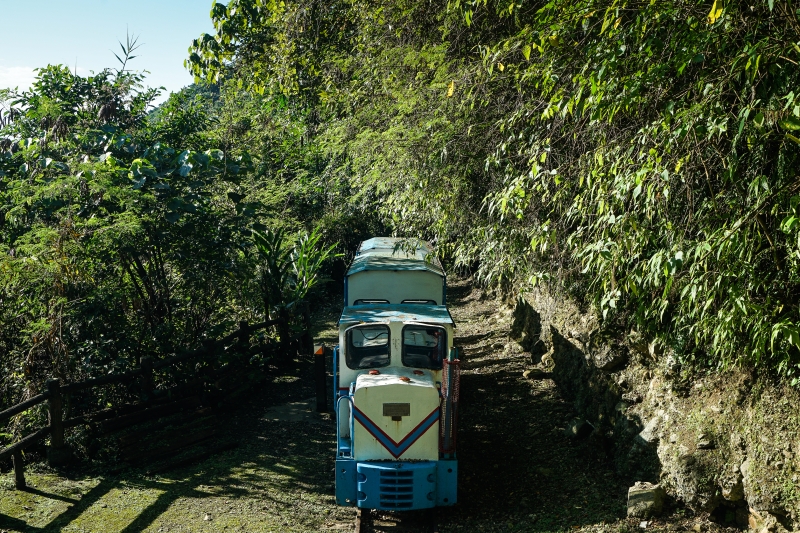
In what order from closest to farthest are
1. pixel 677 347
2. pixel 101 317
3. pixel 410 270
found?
1. pixel 677 347
2. pixel 101 317
3. pixel 410 270

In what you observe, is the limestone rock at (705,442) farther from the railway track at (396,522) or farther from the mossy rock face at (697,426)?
the railway track at (396,522)

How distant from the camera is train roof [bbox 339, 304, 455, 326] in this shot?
29.7 ft

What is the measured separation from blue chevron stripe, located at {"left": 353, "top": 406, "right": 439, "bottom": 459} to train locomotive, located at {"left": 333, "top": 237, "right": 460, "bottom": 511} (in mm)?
11

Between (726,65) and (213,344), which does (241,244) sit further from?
(726,65)

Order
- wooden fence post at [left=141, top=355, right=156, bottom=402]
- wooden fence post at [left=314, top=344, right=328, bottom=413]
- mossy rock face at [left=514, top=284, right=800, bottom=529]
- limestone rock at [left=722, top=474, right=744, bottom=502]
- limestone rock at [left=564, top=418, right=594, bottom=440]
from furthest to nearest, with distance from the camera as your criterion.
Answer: wooden fence post at [left=314, top=344, right=328, bottom=413]
wooden fence post at [left=141, top=355, right=156, bottom=402]
limestone rock at [left=564, top=418, right=594, bottom=440]
limestone rock at [left=722, top=474, right=744, bottom=502]
mossy rock face at [left=514, top=284, right=800, bottom=529]

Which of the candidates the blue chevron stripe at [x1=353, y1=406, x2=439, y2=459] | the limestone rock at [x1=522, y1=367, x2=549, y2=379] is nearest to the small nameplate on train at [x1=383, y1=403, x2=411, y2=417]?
the blue chevron stripe at [x1=353, y1=406, x2=439, y2=459]

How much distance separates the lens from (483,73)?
942cm

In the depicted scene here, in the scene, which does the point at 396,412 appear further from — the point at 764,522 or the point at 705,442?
the point at 764,522

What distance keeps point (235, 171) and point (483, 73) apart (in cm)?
421

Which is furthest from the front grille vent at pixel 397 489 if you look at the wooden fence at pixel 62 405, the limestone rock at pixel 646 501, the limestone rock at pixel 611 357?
the wooden fence at pixel 62 405

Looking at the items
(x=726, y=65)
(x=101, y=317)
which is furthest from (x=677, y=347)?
(x=101, y=317)

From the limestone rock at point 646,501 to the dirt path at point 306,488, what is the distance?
6.2 inches

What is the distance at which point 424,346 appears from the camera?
8914mm

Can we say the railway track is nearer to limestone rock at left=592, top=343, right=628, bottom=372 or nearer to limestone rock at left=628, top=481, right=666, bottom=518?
limestone rock at left=628, top=481, right=666, bottom=518
